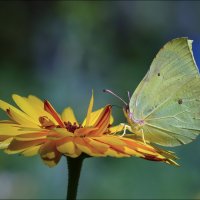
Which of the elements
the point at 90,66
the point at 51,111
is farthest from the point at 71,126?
the point at 90,66

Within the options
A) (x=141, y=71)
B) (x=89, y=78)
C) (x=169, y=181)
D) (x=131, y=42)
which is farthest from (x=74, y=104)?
(x=131, y=42)

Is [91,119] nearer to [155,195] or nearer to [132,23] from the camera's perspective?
Result: [155,195]

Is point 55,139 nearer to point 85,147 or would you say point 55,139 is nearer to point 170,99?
point 85,147

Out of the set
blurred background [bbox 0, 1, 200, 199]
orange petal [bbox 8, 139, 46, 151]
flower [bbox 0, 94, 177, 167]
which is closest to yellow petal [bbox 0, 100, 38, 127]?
flower [bbox 0, 94, 177, 167]

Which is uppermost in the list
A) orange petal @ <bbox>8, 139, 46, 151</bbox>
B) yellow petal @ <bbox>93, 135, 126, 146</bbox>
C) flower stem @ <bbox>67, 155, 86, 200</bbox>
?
yellow petal @ <bbox>93, 135, 126, 146</bbox>

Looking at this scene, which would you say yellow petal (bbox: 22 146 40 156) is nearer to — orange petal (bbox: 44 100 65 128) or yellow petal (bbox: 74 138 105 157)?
yellow petal (bbox: 74 138 105 157)
